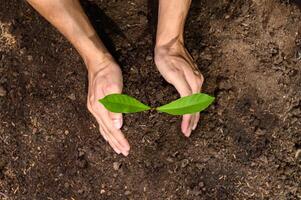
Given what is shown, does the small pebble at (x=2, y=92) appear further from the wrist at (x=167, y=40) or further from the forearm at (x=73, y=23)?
the wrist at (x=167, y=40)

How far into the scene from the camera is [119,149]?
1539mm

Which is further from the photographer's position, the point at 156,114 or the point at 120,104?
the point at 156,114

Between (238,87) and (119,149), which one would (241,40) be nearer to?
(238,87)

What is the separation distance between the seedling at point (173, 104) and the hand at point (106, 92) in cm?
26

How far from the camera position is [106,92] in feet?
4.74

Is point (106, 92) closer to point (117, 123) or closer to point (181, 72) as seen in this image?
point (117, 123)

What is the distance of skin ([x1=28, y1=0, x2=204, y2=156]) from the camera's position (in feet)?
4.69

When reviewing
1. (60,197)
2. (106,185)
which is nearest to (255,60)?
(106,185)

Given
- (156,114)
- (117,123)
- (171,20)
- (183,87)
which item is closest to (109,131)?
(117,123)

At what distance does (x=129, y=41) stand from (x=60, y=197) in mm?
545

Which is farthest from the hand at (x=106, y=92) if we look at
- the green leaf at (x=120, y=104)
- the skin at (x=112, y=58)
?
the green leaf at (x=120, y=104)

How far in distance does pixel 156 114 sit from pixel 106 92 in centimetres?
20

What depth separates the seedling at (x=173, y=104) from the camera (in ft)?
3.82

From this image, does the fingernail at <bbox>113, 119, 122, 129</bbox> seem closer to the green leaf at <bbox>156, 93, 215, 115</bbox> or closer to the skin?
the skin
